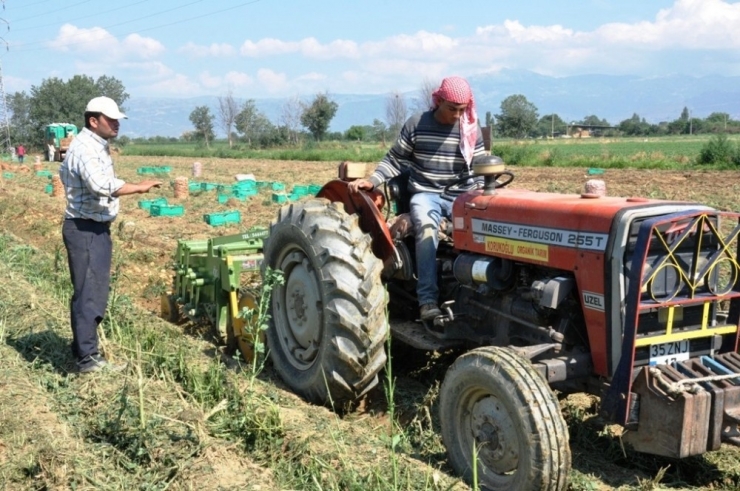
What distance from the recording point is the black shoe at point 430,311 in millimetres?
4758

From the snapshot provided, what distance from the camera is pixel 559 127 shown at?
3836 inches

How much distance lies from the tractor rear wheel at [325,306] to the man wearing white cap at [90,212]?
1.04 meters

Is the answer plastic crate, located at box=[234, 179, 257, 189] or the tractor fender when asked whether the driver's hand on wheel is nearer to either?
the tractor fender

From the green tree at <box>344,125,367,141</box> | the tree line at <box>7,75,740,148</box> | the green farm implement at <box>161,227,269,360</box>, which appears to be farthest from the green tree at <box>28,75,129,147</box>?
the green farm implement at <box>161,227,269,360</box>

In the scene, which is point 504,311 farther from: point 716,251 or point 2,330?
point 2,330

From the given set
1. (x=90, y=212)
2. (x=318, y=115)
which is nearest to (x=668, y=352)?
→ (x=90, y=212)

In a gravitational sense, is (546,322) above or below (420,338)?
above

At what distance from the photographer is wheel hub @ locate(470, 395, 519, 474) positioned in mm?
3625

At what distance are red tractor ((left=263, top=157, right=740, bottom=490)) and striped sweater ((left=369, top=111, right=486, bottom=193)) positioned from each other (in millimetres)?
392

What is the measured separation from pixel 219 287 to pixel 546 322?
10.7ft

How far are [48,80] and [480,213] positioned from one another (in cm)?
7581

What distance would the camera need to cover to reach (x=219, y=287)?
650cm

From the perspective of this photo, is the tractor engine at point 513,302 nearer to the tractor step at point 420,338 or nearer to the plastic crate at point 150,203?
the tractor step at point 420,338

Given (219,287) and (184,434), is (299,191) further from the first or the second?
(184,434)
